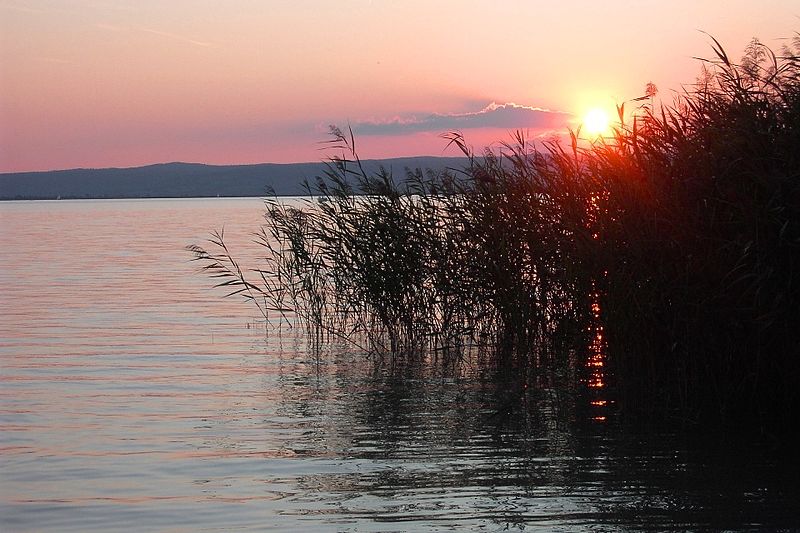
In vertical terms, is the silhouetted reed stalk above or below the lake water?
above

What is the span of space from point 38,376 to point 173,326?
5.70 meters

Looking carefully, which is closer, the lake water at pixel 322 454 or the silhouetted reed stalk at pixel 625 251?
the lake water at pixel 322 454

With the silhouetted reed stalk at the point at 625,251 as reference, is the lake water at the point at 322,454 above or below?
below

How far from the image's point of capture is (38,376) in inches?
577

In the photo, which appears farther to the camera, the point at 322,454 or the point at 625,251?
the point at 625,251

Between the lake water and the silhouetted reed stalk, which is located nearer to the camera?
the lake water

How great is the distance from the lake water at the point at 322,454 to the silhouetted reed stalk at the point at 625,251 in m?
0.94

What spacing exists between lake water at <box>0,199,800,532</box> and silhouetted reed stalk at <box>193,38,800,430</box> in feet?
3.09

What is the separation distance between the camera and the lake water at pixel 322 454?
802 cm

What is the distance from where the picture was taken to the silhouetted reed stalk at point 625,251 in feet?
33.8

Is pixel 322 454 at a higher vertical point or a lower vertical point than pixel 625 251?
lower

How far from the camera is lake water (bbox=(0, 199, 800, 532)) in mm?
8016

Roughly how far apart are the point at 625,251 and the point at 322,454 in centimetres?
429

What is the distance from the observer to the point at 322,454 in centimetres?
1003
